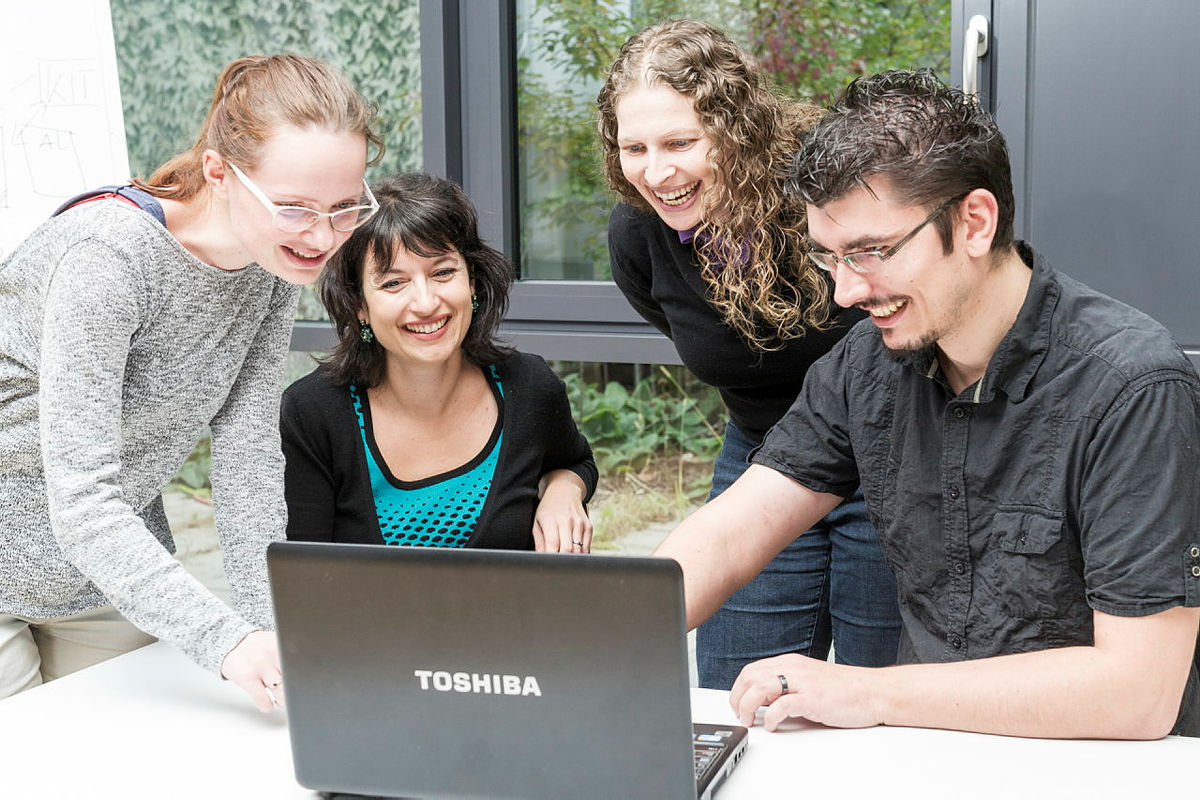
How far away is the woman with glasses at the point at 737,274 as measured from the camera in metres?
1.71

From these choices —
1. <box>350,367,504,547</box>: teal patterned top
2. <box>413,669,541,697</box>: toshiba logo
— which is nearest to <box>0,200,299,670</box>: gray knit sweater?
<box>350,367,504,547</box>: teal patterned top

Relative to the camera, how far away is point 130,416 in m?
1.44

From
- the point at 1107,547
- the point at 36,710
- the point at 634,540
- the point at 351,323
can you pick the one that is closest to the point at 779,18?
the point at 634,540

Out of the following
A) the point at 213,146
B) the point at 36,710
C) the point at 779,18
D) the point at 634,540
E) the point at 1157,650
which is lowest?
the point at 634,540

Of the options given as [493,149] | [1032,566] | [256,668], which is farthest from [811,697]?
[493,149]

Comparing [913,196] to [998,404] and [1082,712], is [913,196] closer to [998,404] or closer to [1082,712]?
[998,404]

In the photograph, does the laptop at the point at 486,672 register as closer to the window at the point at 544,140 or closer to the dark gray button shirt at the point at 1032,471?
the dark gray button shirt at the point at 1032,471

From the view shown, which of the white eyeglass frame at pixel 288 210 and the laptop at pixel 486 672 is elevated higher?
the white eyeglass frame at pixel 288 210

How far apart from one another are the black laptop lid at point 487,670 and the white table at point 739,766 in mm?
134

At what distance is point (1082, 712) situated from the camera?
1144 millimetres

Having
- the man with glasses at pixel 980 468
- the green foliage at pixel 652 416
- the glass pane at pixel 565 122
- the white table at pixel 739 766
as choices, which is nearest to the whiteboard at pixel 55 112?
the glass pane at pixel 565 122

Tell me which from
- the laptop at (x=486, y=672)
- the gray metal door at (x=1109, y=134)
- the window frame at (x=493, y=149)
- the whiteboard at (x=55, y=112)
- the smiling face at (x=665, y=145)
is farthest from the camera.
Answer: the window frame at (x=493, y=149)

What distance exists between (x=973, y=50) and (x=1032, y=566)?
46.1 inches

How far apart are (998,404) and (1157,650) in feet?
1.02
